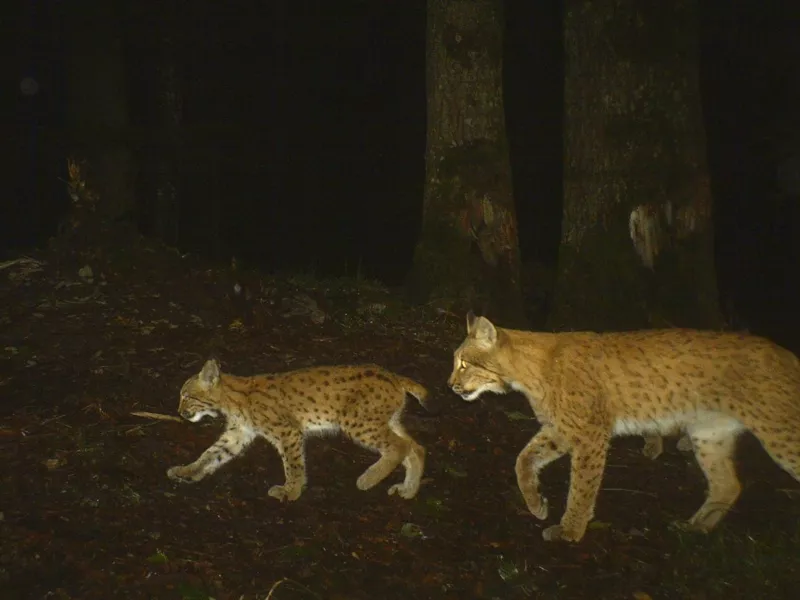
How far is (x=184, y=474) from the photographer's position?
658cm

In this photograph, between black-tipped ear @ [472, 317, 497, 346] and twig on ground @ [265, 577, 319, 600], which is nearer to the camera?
twig on ground @ [265, 577, 319, 600]

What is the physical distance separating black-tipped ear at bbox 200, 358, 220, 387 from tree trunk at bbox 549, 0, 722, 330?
12.2ft

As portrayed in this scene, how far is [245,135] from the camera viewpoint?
24.8 m

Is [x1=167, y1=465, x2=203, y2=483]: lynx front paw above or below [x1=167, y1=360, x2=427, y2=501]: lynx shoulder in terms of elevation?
below

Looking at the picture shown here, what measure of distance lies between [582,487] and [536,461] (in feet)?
1.18

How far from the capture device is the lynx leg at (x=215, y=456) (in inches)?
259

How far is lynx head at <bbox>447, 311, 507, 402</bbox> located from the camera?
6660 millimetres

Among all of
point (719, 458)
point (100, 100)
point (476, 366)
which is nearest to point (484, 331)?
point (476, 366)

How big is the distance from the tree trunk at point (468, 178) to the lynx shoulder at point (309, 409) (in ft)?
10.1

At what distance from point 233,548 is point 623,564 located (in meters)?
2.18

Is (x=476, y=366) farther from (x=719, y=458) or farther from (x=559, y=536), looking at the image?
(x=719, y=458)

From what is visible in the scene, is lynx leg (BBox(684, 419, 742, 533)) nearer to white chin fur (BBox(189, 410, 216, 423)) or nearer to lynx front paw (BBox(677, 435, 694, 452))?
lynx front paw (BBox(677, 435, 694, 452))

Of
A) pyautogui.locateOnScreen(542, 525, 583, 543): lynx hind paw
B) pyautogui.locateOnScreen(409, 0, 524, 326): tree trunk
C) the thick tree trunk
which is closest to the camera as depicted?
pyautogui.locateOnScreen(542, 525, 583, 543): lynx hind paw

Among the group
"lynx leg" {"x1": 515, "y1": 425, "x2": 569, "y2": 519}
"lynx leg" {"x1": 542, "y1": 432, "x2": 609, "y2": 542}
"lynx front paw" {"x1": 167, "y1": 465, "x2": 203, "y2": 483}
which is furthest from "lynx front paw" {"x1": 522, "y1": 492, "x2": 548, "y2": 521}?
"lynx front paw" {"x1": 167, "y1": 465, "x2": 203, "y2": 483}
